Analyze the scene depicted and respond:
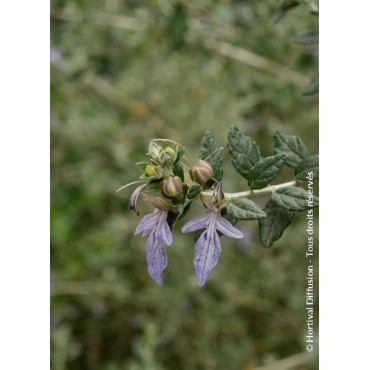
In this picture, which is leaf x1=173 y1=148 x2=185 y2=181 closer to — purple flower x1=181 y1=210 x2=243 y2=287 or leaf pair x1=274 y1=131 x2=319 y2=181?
purple flower x1=181 y1=210 x2=243 y2=287

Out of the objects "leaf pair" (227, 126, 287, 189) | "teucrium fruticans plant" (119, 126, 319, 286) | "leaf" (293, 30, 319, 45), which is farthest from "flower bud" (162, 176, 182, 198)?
"leaf" (293, 30, 319, 45)

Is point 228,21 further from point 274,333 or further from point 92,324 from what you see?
point 92,324

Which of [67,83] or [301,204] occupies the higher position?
[67,83]

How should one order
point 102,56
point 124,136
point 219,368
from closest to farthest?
point 219,368 → point 102,56 → point 124,136

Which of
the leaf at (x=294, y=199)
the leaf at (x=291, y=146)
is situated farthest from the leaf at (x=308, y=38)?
the leaf at (x=294, y=199)

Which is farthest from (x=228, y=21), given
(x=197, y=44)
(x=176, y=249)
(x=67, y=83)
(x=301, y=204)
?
(x=301, y=204)

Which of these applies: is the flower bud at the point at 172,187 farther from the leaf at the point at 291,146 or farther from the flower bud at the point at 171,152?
the leaf at the point at 291,146

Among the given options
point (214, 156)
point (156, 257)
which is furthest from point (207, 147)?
point (156, 257)
